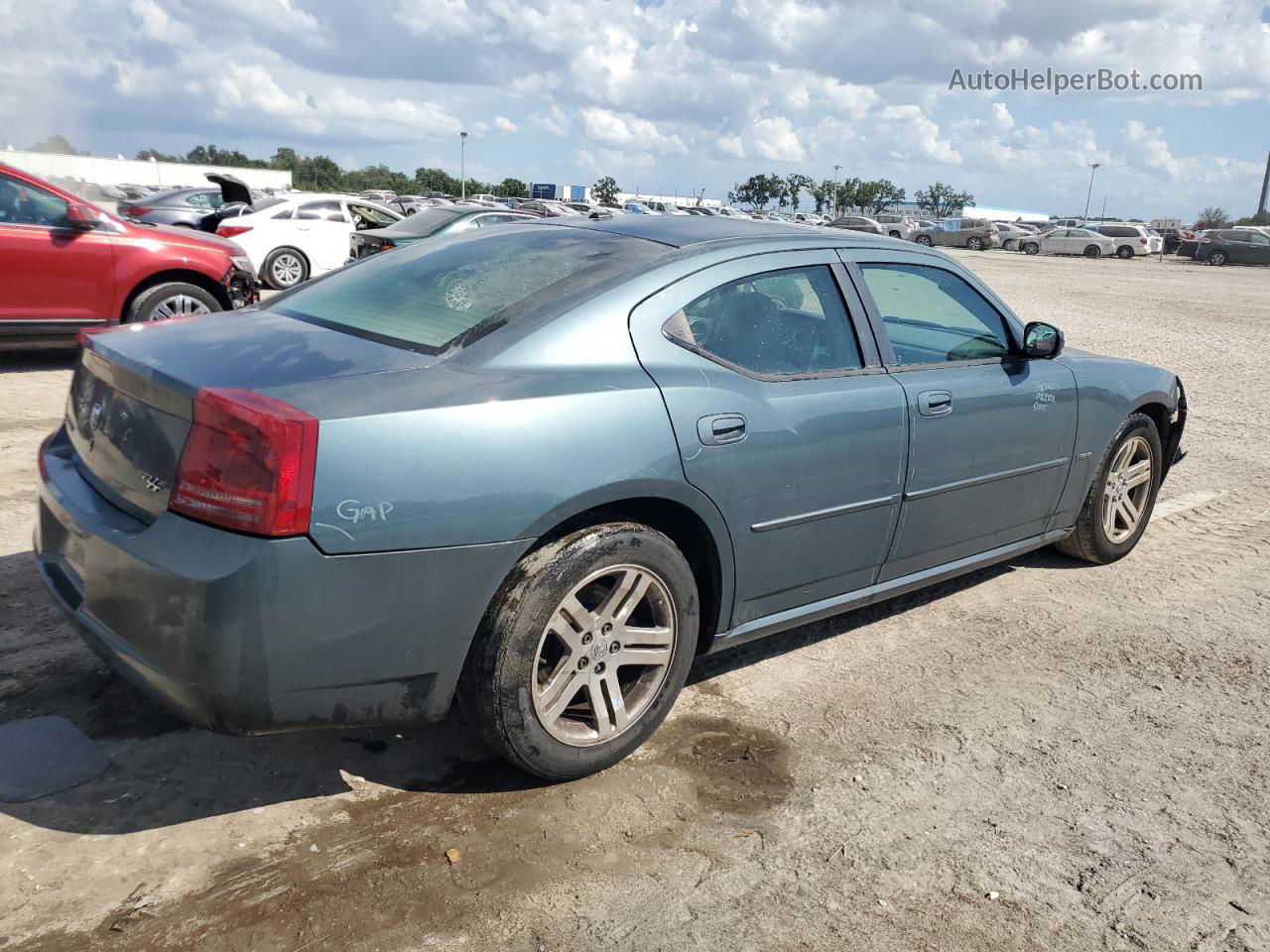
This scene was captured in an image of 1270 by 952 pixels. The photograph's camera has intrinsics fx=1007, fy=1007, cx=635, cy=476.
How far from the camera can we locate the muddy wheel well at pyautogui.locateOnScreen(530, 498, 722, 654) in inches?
112

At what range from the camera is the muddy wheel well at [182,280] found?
26.4ft

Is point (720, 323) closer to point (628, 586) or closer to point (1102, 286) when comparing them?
point (628, 586)

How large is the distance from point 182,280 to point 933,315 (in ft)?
21.2

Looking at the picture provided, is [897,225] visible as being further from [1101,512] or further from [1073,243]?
[1101,512]

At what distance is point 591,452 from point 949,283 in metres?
2.18

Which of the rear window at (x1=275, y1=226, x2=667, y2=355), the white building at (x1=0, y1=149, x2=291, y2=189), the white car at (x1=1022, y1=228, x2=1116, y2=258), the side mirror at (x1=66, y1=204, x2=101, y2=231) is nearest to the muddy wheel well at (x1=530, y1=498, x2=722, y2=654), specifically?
the rear window at (x1=275, y1=226, x2=667, y2=355)

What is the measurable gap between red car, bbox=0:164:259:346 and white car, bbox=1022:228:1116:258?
154 feet

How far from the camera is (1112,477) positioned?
4.94 meters

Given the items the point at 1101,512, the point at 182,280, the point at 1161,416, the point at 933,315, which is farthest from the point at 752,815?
the point at 182,280

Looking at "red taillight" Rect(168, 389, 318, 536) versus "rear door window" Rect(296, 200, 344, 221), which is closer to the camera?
"red taillight" Rect(168, 389, 318, 536)

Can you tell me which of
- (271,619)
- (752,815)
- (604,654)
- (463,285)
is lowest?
(752,815)

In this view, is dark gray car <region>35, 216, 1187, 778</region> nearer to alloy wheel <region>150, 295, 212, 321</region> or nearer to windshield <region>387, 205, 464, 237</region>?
alloy wheel <region>150, 295, 212, 321</region>

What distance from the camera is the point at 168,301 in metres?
8.10

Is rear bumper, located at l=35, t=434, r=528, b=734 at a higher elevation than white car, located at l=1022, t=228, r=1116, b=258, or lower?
lower
